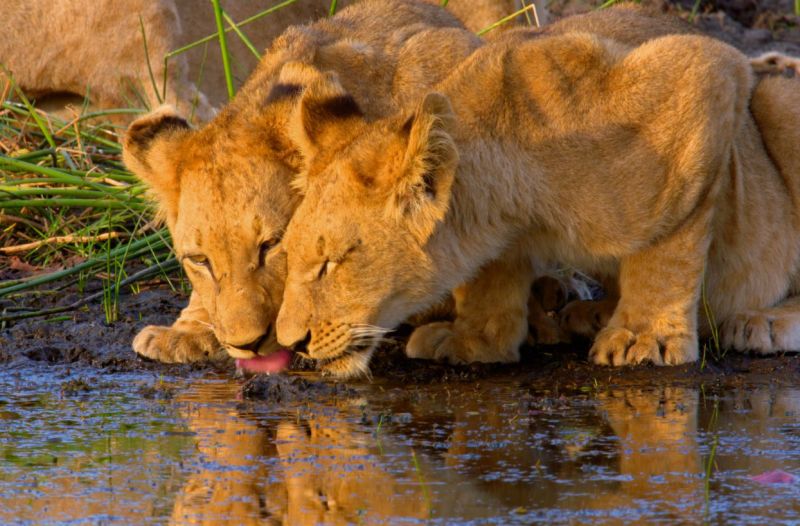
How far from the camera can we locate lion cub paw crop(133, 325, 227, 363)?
5.47 metres

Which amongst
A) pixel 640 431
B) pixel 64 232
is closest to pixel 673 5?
pixel 64 232

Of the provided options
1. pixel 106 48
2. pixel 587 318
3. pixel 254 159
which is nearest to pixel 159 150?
pixel 254 159

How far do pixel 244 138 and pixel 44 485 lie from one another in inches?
73.8

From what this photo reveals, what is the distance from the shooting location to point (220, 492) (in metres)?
3.45

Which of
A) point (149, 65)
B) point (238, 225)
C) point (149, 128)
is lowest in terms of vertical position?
point (238, 225)

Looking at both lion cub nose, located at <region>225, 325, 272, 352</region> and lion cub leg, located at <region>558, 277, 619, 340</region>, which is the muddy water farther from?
lion cub leg, located at <region>558, 277, 619, 340</region>

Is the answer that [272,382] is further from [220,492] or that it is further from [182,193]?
[220,492]

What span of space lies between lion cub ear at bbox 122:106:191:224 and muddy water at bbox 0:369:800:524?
737 mm

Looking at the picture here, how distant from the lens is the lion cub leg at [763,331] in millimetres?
5285

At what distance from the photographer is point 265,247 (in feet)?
16.2

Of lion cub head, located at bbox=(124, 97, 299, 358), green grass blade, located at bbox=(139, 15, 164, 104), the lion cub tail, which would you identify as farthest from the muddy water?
green grass blade, located at bbox=(139, 15, 164, 104)

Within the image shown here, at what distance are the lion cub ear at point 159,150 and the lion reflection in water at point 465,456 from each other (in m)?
0.89

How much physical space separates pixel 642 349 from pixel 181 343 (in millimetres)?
1756

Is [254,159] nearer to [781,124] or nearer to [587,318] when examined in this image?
[587,318]
